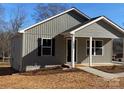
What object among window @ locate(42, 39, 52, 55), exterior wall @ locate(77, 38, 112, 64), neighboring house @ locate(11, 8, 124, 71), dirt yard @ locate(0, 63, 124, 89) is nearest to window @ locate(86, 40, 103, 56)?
neighboring house @ locate(11, 8, 124, 71)

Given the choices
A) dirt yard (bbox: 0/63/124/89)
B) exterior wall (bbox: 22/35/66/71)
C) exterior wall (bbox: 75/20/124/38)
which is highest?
exterior wall (bbox: 75/20/124/38)

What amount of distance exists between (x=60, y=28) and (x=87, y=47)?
118 inches

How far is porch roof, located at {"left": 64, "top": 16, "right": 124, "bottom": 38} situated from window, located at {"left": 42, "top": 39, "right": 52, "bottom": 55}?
6.85ft

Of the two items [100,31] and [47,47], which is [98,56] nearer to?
[100,31]

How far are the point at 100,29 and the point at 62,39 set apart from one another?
134 inches

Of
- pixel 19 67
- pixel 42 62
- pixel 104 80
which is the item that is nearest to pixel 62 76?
pixel 104 80

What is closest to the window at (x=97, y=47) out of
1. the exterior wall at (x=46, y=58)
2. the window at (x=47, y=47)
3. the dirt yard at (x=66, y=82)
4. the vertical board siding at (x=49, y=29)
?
the vertical board siding at (x=49, y=29)

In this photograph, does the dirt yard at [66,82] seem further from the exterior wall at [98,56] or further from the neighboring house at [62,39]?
the exterior wall at [98,56]

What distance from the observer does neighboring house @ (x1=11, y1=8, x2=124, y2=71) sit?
24062 millimetres

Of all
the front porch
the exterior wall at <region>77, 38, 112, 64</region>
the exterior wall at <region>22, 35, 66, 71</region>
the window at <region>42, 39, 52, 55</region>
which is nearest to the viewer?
the front porch

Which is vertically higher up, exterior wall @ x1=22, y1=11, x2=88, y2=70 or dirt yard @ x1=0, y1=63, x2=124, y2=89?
exterior wall @ x1=22, y1=11, x2=88, y2=70

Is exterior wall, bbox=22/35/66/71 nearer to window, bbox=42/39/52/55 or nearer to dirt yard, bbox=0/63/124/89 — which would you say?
window, bbox=42/39/52/55

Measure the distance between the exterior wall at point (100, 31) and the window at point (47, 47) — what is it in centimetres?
297

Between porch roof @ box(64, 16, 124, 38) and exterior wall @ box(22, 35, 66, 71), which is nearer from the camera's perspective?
porch roof @ box(64, 16, 124, 38)
